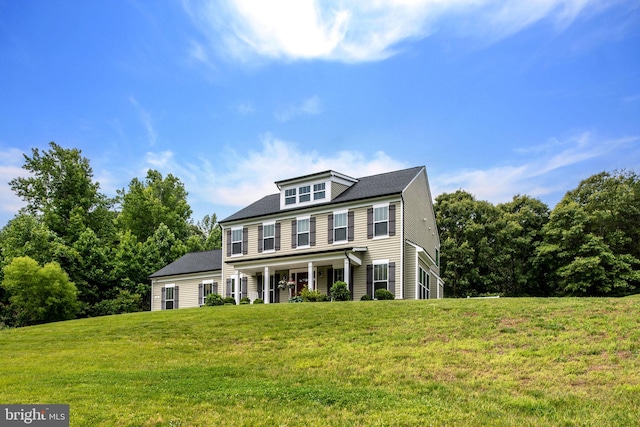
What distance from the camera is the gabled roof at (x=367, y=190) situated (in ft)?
84.9

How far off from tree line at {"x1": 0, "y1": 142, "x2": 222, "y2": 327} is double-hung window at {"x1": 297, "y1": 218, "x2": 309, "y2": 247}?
13.8 m

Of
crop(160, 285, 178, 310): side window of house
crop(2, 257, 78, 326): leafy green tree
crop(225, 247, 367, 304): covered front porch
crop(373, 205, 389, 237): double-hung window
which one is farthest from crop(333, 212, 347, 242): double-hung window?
crop(2, 257, 78, 326): leafy green tree

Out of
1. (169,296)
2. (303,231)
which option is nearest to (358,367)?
(303,231)

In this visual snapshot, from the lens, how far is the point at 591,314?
557 inches

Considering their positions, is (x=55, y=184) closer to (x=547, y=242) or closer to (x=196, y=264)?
(x=196, y=264)

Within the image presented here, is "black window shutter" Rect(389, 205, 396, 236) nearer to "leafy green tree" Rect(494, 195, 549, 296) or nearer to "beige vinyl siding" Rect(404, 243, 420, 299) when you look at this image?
"beige vinyl siding" Rect(404, 243, 420, 299)

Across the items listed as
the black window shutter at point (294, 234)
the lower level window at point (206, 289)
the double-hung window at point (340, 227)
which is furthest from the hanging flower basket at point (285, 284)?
the lower level window at point (206, 289)

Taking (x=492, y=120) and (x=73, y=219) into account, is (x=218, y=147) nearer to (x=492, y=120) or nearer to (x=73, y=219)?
(x=492, y=120)

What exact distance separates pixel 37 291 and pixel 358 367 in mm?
24520

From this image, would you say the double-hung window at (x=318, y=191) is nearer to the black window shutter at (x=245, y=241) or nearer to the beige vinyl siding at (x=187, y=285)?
the black window shutter at (x=245, y=241)

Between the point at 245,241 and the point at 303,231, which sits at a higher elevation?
the point at 303,231

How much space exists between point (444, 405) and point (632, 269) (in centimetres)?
3202

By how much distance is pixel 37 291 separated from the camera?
1177 inches

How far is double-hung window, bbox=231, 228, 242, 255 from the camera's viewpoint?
30572mm
